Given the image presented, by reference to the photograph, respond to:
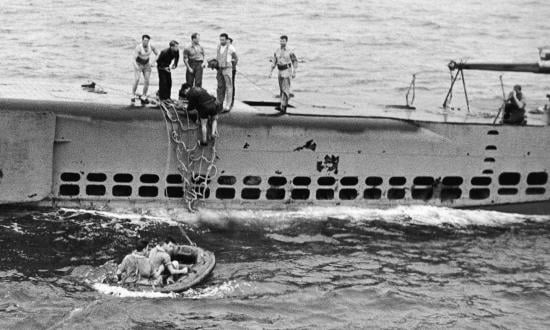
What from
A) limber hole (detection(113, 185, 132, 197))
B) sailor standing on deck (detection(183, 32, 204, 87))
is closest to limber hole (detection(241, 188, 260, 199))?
limber hole (detection(113, 185, 132, 197))

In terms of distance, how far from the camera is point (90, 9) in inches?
2442

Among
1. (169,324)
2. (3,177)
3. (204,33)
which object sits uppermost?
(204,33)

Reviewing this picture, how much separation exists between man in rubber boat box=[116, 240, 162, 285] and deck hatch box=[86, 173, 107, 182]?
18.3 ft

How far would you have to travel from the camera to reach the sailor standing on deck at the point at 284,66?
3203 centimetres

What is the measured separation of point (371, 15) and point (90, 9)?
17360 mm

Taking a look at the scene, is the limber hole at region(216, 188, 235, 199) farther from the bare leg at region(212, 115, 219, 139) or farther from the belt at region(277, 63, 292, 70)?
the belt at region(277, 63, 292, 70)

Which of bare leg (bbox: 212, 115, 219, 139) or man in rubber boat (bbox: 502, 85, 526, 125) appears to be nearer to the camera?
bare leg (bbox: 212, 115, 219, 139)

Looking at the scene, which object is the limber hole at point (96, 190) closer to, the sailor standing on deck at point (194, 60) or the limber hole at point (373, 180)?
the sailor standing on deck at point (194, 60)

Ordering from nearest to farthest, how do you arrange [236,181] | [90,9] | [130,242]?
[130,242] < [236,181] < [90,9]

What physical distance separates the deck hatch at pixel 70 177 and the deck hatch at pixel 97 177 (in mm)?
331

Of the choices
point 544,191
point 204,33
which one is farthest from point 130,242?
point 204,33

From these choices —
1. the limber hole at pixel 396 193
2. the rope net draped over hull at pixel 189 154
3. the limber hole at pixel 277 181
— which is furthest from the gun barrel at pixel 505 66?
the rope net draped over hull at pixel 189 154

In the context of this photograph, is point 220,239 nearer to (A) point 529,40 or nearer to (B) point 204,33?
(B) point 204,33

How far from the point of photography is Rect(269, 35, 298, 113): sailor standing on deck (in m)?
32.0
